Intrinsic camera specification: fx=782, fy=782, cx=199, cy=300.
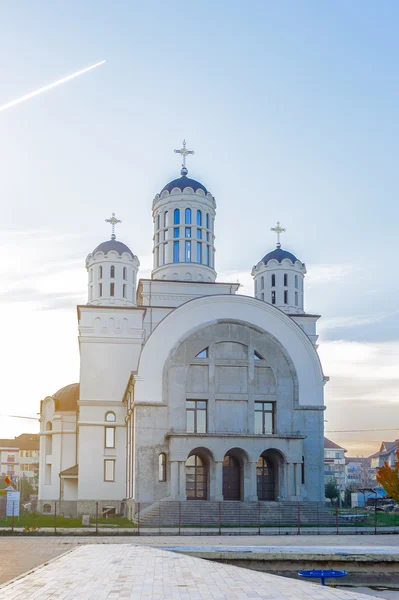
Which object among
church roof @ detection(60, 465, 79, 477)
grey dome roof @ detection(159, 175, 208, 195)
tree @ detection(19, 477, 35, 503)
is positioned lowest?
tree @ detection(19, 477, 35, 503)

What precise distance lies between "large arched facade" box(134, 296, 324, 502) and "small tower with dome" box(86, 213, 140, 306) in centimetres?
1118

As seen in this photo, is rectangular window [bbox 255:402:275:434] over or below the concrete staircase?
over

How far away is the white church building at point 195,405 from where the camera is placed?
127 ft

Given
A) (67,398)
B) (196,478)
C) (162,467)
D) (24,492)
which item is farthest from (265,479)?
(24,492)

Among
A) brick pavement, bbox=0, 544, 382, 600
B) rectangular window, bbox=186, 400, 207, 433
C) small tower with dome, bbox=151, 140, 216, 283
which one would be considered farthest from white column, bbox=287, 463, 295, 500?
brick pavement, bbox=0, 544, 382, 600

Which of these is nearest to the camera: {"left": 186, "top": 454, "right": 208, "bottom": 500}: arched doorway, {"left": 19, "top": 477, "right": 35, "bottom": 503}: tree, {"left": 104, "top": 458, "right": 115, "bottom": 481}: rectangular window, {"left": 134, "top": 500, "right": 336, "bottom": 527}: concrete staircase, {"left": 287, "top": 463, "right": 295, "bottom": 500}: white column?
{"left": 134, "top": 500, "right": 336, "bottom": 527}: concrete staircase

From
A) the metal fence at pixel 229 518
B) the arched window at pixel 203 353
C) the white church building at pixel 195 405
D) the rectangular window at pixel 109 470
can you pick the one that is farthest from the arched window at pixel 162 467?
the rectangular window at pixel 109 470

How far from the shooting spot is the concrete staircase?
3503cm

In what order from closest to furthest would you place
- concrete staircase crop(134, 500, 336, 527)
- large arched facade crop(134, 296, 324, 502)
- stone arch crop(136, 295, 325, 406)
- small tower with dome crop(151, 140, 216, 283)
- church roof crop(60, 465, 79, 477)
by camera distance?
concrete staircase crop(134, 500, 336, 527) → large arched facade crop(134, 296, 324, 502) → stone arch crop(136, 295, 325, 406) → church roof crop(60, 465, 79, 477) → small tower with dome crop(151, 140, 216, 283)

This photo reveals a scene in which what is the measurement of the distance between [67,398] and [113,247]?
11.0 m

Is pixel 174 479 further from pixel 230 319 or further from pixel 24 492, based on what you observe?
pixel 24 492

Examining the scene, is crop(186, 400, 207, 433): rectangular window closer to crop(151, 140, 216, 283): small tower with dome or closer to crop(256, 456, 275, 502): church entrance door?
crop(256, 456, 275, 502): church entrance door

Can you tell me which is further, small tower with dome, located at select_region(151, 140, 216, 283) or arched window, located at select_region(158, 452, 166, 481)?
small tower with dome, located at select_region(151, 140, 216, 283)

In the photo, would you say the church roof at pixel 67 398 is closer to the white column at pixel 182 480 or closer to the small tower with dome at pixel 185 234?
the small tower with dome at pixel 185 234
